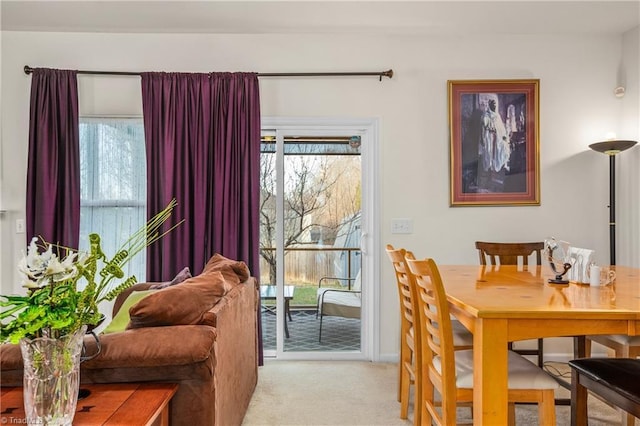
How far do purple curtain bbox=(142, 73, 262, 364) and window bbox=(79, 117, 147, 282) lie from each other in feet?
0.70

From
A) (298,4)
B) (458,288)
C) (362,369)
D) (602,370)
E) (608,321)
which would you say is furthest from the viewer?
(362,369)

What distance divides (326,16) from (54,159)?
7.73 feet

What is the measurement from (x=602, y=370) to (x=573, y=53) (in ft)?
9.21

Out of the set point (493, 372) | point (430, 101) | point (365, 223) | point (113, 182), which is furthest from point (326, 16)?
point (493, 372)

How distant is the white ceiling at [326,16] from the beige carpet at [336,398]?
8.79 feet

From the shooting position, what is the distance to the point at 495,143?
3266mm

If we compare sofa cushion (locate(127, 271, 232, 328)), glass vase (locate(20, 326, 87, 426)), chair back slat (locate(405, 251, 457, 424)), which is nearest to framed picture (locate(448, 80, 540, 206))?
chair back slat (locate(405, 251, 457, 424))

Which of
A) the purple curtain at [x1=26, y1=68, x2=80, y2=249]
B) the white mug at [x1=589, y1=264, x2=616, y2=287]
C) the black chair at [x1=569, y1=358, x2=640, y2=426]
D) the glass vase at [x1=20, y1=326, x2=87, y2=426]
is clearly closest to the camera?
the glass vase at [x1=20, y1=326, x2=87, y2=426]

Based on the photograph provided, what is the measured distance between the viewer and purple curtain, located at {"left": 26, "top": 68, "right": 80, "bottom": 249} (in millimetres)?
3029

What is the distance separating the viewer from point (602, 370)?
60.6 inches

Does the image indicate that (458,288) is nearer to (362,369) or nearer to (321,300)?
(362,369)

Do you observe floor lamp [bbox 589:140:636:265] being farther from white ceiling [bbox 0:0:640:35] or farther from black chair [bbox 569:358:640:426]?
black chair [bbox 569:358:640:426]

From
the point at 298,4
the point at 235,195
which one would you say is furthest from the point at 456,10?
the point at 235,195

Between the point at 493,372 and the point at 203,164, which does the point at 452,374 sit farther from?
the point at 203,164
